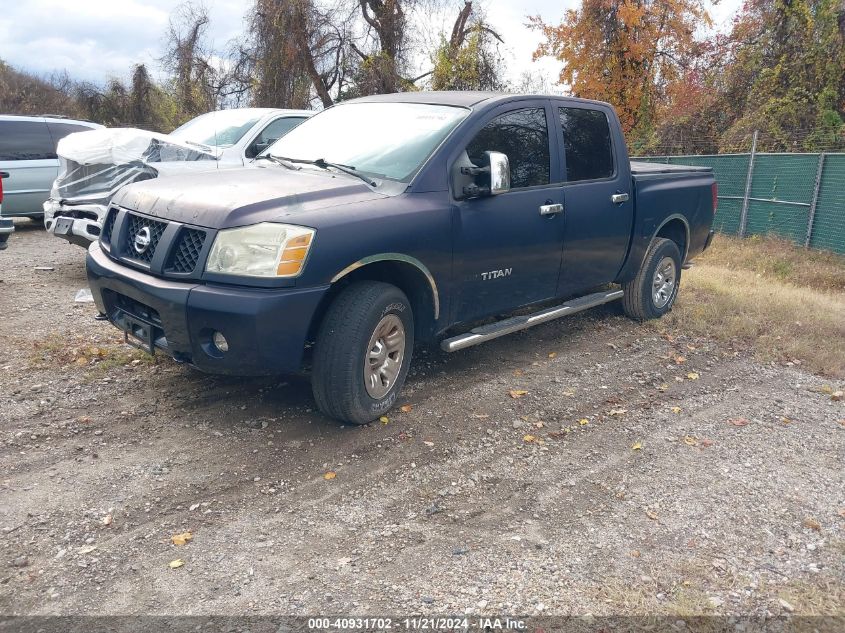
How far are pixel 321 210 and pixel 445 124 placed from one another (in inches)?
51.1

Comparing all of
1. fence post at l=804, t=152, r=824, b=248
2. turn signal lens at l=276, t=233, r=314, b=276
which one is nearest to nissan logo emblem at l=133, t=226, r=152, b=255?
turn signal lens at l=276, t=233, r=314, b=276

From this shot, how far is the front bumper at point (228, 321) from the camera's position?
148 inches

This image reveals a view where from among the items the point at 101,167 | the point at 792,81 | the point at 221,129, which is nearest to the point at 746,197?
the point at 792,81

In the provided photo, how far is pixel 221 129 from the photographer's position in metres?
9.02

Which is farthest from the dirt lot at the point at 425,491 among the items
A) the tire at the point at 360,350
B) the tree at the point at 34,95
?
the tree at the point at 34,95

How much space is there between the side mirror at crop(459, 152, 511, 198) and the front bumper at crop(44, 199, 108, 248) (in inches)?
168

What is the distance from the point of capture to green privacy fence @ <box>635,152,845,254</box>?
488 inches

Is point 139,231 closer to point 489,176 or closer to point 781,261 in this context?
point 489,176

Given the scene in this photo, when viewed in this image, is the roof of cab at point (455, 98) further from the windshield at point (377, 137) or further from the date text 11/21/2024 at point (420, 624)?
the date text 11/21/2024 at point (420, 624)

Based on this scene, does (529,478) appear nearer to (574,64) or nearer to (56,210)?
(56,210)

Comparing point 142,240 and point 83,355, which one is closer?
point 142,240

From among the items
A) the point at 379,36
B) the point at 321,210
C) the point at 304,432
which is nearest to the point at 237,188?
the point at 321,210

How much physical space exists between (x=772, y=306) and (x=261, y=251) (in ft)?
20.7

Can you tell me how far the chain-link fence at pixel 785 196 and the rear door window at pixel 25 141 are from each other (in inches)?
483
